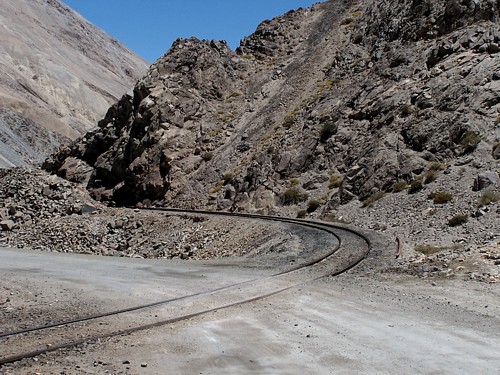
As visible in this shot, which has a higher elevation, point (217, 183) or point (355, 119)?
point (355, 119)

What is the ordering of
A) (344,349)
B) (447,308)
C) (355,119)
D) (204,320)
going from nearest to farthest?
(344,349)
(204,320)
(447,308)
(355,119)

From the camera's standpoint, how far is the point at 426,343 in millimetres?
8117

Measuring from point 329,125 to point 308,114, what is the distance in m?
6.23

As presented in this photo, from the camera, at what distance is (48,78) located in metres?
122

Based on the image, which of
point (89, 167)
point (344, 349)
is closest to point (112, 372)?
point (344, 349)

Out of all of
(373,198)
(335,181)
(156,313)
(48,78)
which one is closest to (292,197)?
(335,181)

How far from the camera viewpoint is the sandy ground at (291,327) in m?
6.96

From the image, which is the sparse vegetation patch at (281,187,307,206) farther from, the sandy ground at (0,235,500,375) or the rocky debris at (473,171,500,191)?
the sandy ground at (0,235,500,375)

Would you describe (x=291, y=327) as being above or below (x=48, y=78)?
below

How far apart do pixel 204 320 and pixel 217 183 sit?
35916 mm

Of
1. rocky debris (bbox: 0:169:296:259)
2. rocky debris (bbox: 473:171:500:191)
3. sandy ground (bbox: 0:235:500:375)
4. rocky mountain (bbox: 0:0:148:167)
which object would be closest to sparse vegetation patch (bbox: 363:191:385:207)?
rocky debris (bbox: 473:171:500:191)

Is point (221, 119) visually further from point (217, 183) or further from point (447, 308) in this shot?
point (447, 308)

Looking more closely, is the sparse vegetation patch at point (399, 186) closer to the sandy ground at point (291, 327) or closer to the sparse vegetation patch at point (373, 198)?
the sparse vegetation patch at point (373, 198)

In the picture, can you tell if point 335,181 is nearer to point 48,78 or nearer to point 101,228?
point 101,228
